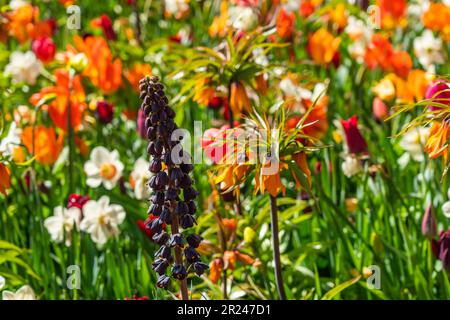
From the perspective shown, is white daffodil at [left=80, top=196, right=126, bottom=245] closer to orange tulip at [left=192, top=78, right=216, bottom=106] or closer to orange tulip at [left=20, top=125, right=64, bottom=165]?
orange tulip at [left=192, top=78, right=216, bottom=106]

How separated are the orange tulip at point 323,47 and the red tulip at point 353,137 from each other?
117 centimetres

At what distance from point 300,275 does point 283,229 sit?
0.19 metres

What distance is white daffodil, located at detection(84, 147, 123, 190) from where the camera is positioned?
299 centimetres

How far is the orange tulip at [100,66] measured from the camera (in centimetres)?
350

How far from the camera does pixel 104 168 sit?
9.83 ft

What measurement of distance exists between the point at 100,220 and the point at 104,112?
2.89 feet

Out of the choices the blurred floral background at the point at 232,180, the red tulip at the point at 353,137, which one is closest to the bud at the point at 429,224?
the blurred floral background at the point at 232,180

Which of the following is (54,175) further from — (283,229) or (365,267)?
(365,267)

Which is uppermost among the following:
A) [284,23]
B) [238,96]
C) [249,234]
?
[284,23]

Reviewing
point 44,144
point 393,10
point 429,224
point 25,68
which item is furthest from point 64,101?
point 393,10

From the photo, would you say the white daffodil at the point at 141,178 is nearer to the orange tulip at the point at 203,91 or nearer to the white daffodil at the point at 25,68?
the orange tulip at the point at 203,91

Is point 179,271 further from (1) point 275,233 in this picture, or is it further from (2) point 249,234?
(2) point 249,234

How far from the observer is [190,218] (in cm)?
180
